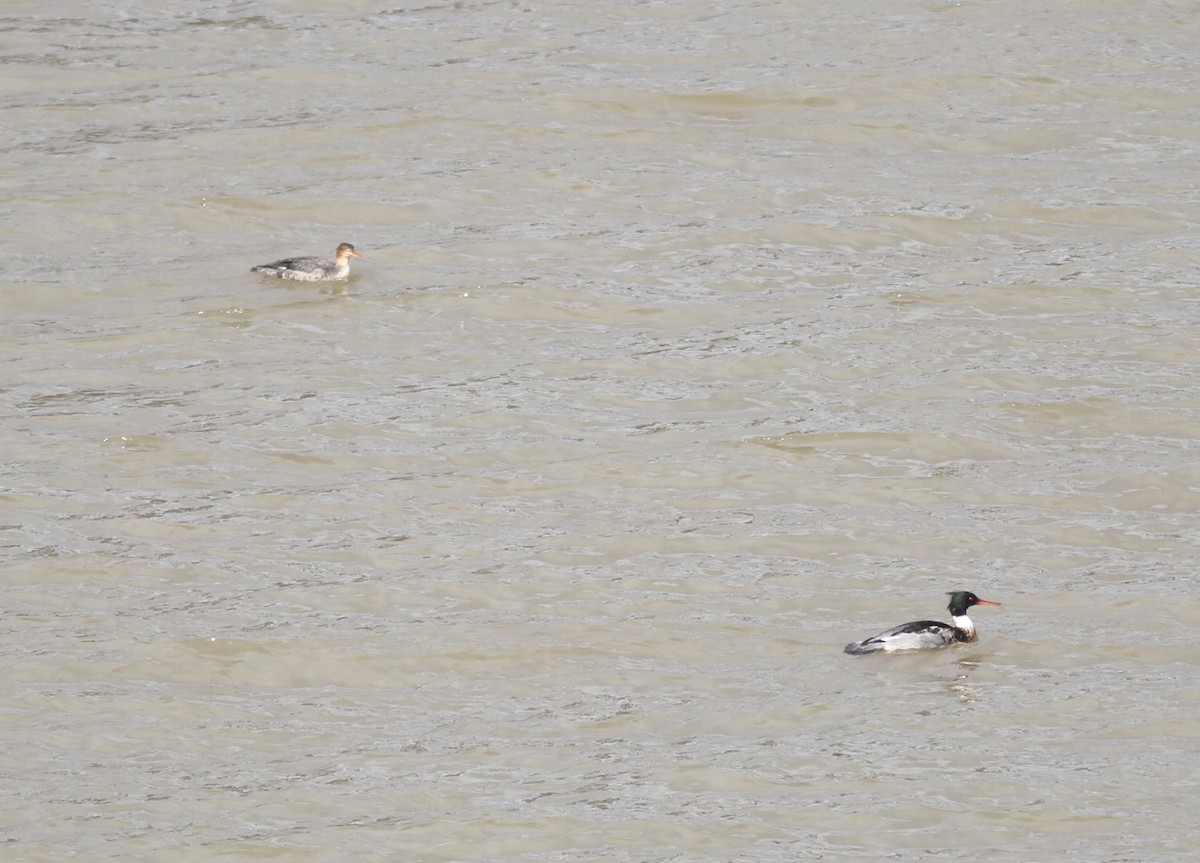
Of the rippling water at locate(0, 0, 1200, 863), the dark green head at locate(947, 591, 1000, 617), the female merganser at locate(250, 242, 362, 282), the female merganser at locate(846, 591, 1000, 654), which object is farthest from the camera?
the female merganser at locate(250, 242, 362, 282)

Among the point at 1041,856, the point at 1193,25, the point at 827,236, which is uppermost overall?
the point at 1193,25

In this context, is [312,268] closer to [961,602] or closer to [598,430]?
[598,430]

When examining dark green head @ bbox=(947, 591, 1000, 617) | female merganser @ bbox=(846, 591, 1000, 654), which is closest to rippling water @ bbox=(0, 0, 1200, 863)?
female merganser @ bbox=(846, 591, 1000, 654)

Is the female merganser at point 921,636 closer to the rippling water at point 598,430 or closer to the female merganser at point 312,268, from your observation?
the rippling water at point 598,430

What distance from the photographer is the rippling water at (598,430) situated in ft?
32.6

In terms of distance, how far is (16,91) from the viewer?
787 inches

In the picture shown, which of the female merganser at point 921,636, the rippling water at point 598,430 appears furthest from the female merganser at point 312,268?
the female merganser at point 921,636

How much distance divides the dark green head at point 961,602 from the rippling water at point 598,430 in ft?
0.84

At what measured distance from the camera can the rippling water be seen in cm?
992

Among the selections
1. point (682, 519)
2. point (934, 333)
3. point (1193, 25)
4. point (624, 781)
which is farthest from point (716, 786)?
point (1193, 25)

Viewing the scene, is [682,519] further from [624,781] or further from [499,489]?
[624,781]

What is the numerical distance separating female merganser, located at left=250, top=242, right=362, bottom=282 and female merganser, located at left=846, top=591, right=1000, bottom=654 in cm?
672

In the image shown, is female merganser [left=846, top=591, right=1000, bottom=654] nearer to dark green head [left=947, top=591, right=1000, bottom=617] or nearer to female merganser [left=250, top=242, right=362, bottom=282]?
dark green head [left=947, top=591, right=1000, bottom=617]

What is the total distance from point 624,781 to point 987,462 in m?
4.94
